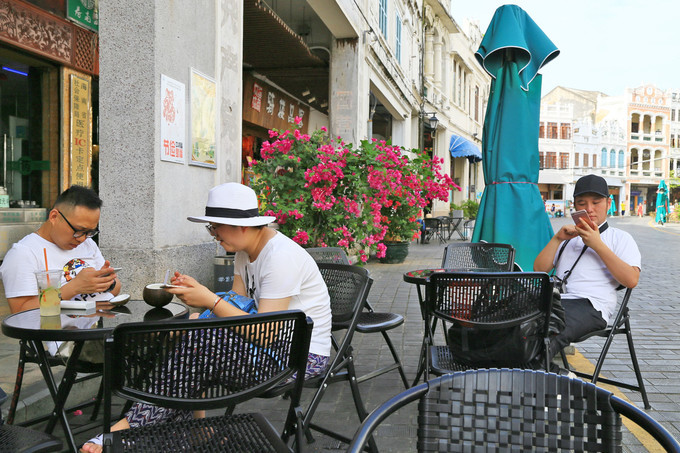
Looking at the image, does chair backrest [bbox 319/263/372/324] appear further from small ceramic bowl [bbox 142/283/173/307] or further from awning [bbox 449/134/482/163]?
awning [bbox 449/134/482/163]

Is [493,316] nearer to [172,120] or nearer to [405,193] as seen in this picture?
[172,120]

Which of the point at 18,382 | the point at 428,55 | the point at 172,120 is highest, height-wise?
the point at 428,55

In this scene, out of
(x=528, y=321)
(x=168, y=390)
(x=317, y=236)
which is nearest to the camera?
(x=168, y=390)

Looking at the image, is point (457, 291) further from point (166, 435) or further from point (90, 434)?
point (90, 434)

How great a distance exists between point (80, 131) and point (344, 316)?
620cm

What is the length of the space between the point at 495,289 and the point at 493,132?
2163 mm

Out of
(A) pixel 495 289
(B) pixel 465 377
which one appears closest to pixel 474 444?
(B) pixel 465 377

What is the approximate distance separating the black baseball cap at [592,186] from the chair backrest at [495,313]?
3.33 ft

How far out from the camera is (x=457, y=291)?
3.12 m

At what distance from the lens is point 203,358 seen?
6.29 ft

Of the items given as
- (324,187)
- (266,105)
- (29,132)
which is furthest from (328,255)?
(266,105)

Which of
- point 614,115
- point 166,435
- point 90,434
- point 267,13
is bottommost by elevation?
point 90,434

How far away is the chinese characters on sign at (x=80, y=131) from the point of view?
802 centimetres

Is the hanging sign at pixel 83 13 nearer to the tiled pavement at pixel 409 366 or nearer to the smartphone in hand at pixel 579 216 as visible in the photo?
the tiled pavement at pixel 409 366
